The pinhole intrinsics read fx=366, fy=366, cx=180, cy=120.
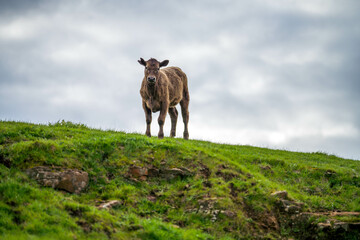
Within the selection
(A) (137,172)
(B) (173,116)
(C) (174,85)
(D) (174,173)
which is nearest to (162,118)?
(C) (174,85)

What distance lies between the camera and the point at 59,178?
36.1 ft

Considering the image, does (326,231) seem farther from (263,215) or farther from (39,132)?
(39,132)

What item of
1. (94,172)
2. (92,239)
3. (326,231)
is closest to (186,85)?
(94,172)

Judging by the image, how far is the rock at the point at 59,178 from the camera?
427 inches

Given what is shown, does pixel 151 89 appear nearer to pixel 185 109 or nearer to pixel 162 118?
pixel 162 118

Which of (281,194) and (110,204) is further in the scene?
(281,194)

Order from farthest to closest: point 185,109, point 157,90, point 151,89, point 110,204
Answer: point 185,109, point 157,90, point 151,89, point 110,204

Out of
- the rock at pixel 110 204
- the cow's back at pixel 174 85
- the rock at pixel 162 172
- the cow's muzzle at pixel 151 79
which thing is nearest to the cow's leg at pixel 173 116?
the cow's back at pixel 174 85

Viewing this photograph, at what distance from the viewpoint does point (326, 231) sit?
11.1 metres

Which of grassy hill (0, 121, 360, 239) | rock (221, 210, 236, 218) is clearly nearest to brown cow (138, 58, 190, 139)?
grassy hill (0, 121, 360, 239)

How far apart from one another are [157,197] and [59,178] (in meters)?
3.12

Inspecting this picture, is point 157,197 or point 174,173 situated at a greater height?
Result: point 174,173

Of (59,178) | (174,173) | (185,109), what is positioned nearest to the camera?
(59,178)

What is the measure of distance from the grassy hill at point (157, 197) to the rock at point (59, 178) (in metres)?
0.18
